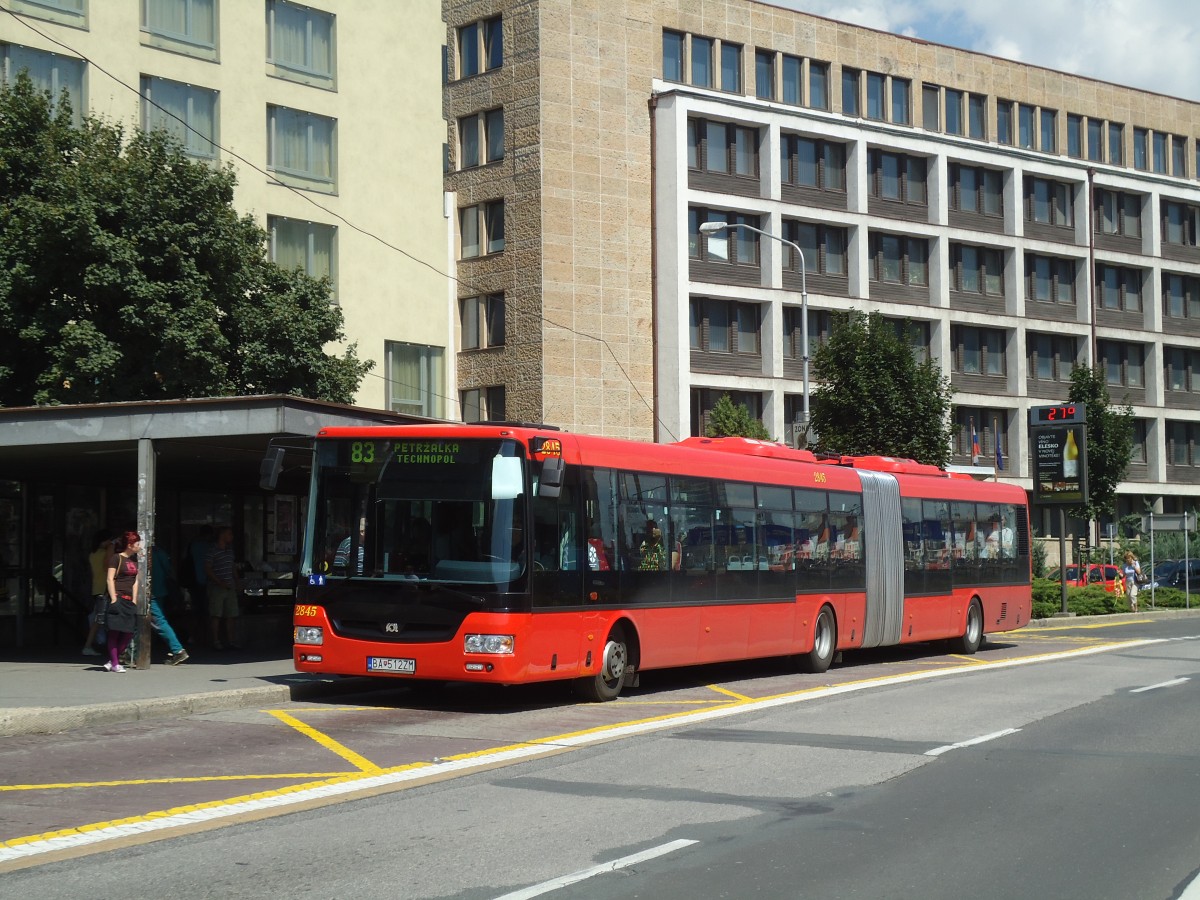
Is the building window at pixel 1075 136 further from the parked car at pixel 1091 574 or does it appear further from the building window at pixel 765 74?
the parked car at pixel 1091 574

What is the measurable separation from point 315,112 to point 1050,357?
40.3m

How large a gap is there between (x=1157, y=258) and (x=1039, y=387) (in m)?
10.3

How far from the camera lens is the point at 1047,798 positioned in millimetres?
10109

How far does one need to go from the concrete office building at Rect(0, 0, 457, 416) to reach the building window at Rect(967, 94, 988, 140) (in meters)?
31.6

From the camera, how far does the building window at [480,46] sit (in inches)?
2142

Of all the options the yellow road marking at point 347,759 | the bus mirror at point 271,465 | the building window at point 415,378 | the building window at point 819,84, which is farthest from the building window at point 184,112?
the building window at point 819,84

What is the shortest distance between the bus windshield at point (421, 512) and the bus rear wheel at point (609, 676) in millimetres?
2005

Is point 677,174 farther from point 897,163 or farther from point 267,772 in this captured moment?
point 267,772

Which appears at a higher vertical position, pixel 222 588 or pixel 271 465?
pixel 271 465

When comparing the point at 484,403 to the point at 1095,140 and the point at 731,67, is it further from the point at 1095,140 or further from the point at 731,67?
the point at 1095,140

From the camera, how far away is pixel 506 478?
50.5ft

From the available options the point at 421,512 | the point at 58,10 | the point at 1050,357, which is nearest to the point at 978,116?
the point at 1050,357

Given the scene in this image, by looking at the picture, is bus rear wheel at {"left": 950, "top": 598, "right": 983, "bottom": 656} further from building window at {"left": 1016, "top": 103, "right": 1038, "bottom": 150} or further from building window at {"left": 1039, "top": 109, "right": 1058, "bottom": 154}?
building window at {"left": 1039, "top": 109, "right": 1058, "bottom": 154}

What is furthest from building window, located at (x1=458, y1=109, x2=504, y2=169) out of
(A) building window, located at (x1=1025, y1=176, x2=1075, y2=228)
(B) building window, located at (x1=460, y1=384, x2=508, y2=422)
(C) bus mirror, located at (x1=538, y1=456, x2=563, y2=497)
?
(C) bus mirror, located at (x1=538, y1=456, x2=563, y2=497)
